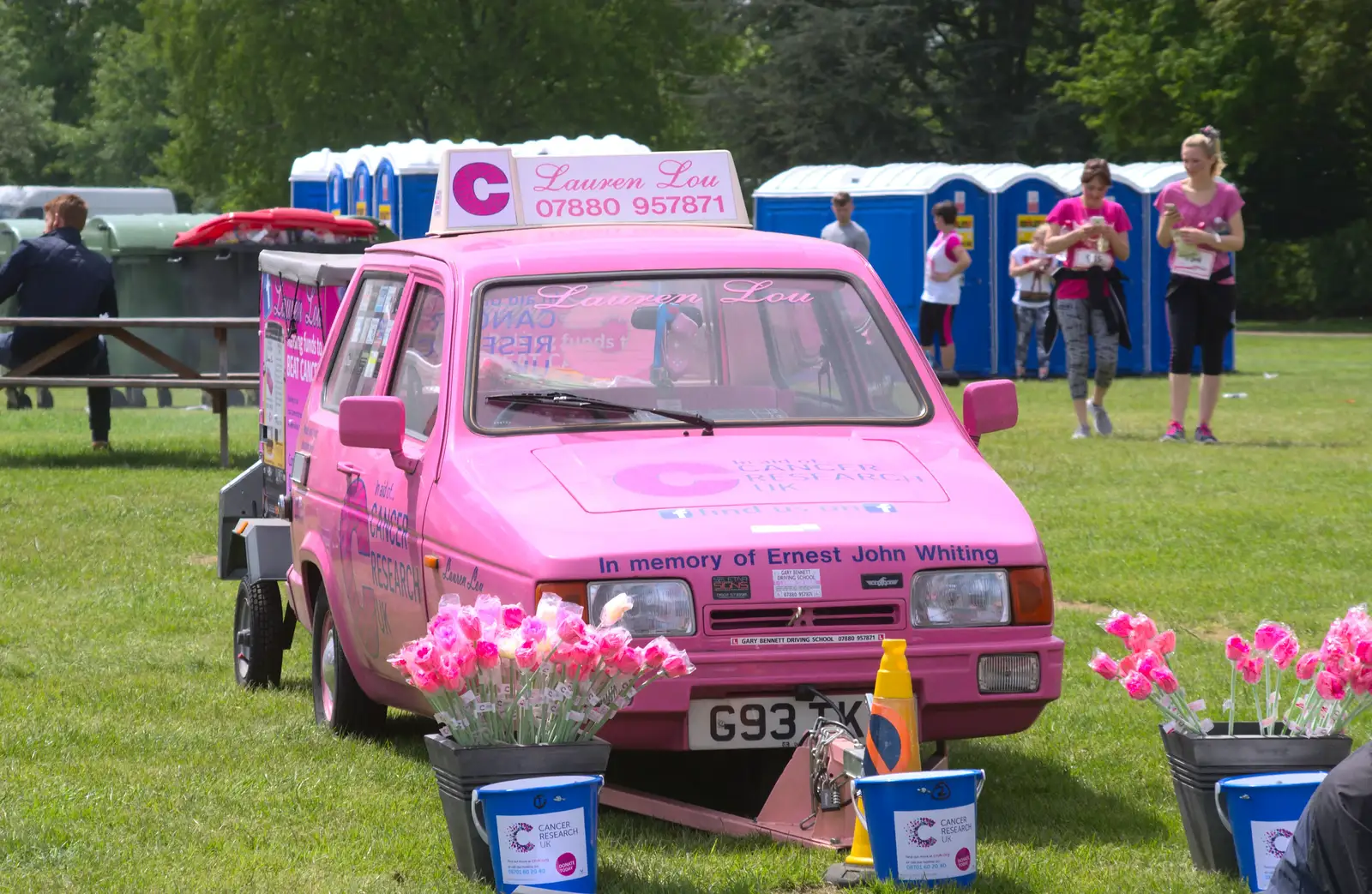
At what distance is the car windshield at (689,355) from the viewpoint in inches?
259

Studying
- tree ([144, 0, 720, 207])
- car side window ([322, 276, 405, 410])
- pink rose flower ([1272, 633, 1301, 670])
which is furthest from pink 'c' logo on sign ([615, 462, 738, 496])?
tree ([144, 0, 720, 207])

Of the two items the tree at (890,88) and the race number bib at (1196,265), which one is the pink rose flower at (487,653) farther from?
the tree at (890,88)

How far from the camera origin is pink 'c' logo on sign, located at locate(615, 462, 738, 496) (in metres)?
6.00

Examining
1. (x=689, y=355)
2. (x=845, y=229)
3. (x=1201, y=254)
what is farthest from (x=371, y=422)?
(x=845, y=229)

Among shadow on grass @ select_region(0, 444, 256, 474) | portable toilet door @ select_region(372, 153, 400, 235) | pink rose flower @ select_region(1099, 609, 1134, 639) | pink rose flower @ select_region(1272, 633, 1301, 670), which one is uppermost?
portable toilet door @ select_region(372, 153, 400, 235)

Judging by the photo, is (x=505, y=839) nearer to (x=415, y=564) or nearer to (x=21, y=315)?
(x=415, y=564)

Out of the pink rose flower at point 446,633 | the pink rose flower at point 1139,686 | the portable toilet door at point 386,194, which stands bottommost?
the pink rose flower at point 1139,686

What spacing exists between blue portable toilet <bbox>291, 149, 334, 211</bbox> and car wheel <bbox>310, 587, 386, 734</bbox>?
80.3 ft

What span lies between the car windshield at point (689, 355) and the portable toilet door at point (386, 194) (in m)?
20.4

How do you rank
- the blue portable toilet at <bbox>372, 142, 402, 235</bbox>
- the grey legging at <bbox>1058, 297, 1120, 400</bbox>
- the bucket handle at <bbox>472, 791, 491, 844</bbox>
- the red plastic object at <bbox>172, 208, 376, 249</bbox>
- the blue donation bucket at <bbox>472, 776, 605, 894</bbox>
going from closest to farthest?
the blue donation bucket at <bbox>472, 776, 605, 894</bbox>, the bucket handle at <bbox>472, 791, 491, 844</bbox>, the grey legging at <bbox>1058, 297, 1120, 400</bbox>, the red plastic object at <bbox>172, 208, 376, 249</bbox>, the blue portable toilet at <bbox>372, 142, 402, 235</bbox>

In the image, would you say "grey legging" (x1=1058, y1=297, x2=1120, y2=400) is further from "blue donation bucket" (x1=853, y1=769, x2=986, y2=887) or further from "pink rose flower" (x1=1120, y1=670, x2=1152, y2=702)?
"blue donation bucket" (x1=853, y1=769, x2=986, y2=887)

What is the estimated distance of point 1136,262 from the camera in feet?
88.4

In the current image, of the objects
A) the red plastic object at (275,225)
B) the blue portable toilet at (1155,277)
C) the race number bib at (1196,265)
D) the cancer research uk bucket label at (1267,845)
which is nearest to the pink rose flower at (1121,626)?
the cancer research uk bucket label at (1267,845)

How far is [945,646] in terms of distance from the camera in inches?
227
